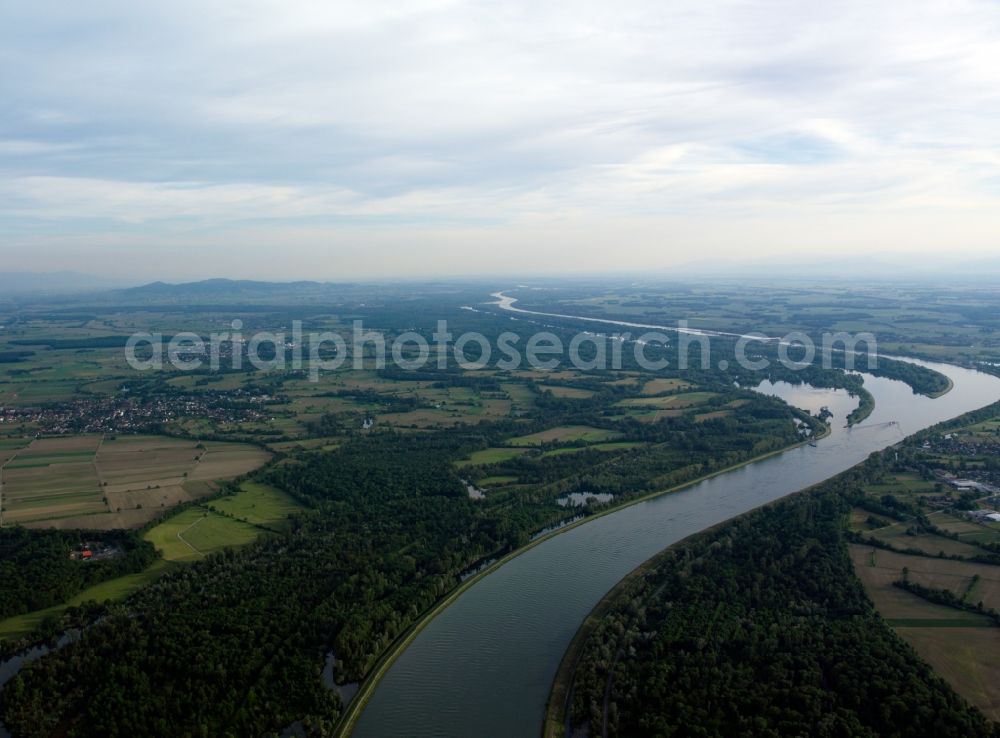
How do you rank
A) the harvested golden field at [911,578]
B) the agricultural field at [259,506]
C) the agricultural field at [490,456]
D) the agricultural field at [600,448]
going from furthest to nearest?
the agricultural field at [600,448] < the agricultural field at [490,456] < the agricultural field at [259,506] < the harvested golden field at [911,578]

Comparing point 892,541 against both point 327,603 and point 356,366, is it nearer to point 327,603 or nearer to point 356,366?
point 327,603

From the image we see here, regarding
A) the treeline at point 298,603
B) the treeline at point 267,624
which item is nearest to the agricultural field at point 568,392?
the treeline at point 298,603

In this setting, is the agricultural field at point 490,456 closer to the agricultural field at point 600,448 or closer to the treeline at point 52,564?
the agricultural field at point 600,448

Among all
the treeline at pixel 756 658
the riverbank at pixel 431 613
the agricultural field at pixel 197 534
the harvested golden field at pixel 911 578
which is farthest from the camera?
the agricultural field at pixel 197 534

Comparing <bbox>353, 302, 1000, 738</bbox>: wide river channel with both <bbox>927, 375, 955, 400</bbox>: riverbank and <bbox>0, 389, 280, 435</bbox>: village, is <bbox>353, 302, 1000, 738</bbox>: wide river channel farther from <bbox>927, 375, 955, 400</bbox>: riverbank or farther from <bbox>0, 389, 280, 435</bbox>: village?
<bbox>0, 389, 280, 435</bbox>: village

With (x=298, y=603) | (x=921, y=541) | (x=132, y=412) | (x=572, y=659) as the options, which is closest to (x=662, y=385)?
(x=921, y=541)

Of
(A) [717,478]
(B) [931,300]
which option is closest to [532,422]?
(A) [717,478]

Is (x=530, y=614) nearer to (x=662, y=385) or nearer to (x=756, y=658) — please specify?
(x=756, y=658)

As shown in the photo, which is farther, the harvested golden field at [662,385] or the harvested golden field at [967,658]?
the harvested golden field at [662,385]
